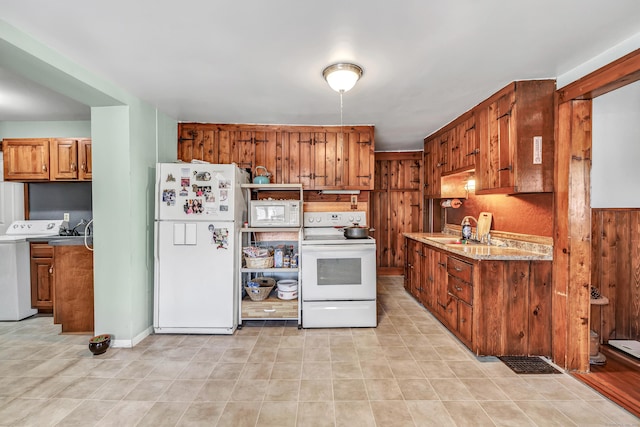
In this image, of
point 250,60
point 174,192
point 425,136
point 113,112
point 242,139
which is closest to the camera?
point 250,60

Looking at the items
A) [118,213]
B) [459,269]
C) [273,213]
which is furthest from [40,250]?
[459,269]

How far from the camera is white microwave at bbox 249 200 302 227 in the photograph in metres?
3.14

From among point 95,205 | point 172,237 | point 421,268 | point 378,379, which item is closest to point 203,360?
point 172,237

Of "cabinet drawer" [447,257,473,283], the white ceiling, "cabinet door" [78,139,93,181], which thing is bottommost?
"cabinet drawer" [447,257,473,283]

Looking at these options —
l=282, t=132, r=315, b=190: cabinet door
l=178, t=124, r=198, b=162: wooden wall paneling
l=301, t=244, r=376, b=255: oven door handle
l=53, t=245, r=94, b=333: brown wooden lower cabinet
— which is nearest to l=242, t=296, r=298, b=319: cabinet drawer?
l=301, t=244, r=376, b=255: oven door handle

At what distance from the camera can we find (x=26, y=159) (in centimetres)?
341

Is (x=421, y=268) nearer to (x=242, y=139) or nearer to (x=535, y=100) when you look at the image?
(x=535, y=100)

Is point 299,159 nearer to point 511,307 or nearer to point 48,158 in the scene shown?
point 511,307

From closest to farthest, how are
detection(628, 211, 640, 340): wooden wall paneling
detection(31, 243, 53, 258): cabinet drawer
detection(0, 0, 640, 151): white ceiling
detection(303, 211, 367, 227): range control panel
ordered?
detection(0, 0, 640, 151): white ceiling, detection(628, 211, 640, 340): wooden wall paneling, detection(31, 243, 53, 258): cabinet drawer, detection(303, 211, 367, 227): range control panel

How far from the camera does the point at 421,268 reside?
11.8ft

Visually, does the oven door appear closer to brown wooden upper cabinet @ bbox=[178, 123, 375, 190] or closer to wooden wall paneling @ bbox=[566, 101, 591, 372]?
brown wooden upper cabinet @ bbox=[178, 123, 375, 190]

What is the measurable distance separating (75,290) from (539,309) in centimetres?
420

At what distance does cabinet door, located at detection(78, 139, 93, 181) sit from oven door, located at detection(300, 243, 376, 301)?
2676mm

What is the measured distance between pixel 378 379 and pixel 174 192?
2.40 metres
